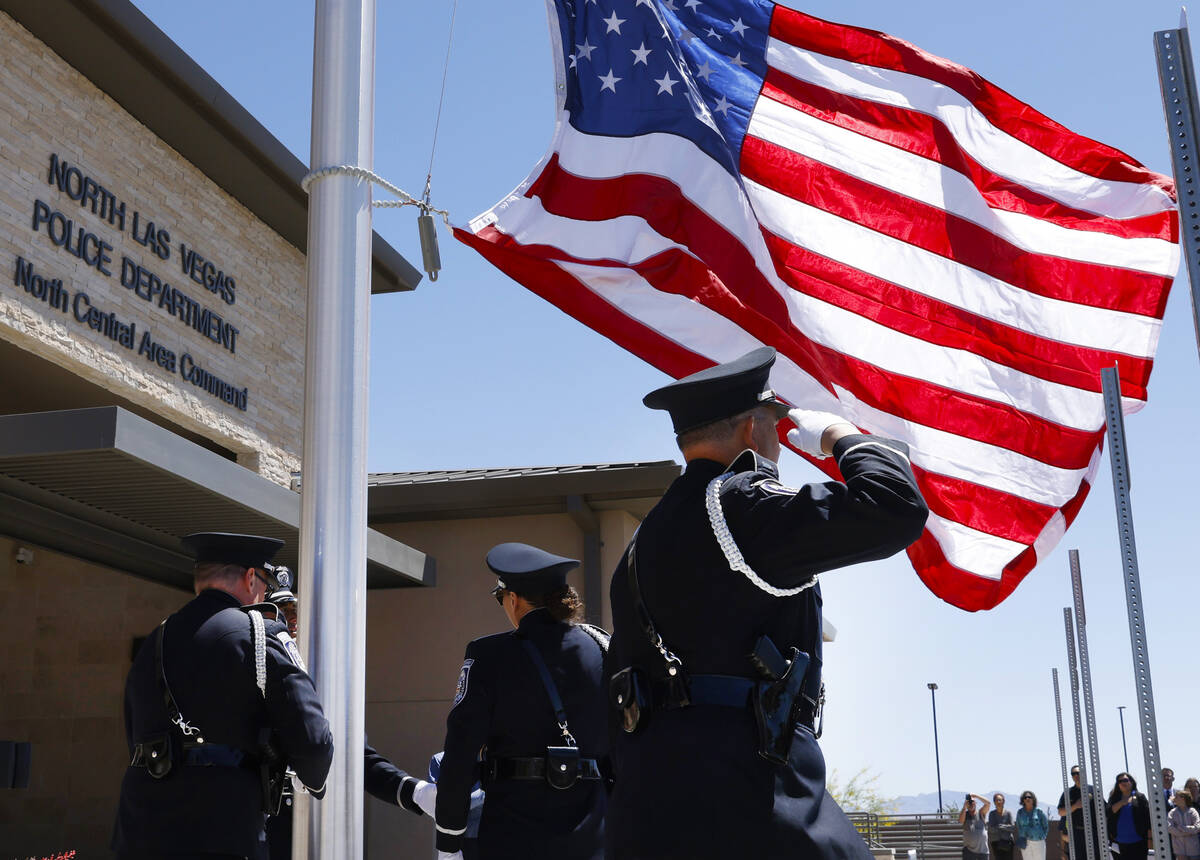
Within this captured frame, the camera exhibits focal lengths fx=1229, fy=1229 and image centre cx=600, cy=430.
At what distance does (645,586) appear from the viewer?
9.54 feet

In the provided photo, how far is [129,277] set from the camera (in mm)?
10070

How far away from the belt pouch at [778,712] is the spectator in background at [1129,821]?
549 inches

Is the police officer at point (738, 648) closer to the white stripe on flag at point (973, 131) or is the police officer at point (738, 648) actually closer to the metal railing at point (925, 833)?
the white stripe on flag at point (973, 131)

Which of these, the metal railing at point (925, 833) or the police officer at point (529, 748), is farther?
the metal railing at point (925, 833)

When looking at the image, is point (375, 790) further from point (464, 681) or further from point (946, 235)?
point (946, 235)

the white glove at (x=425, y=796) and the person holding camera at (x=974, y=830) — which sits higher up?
the white glove at (x=425, y=796)

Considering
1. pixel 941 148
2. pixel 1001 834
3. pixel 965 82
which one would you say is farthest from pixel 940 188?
pixel 1001 834

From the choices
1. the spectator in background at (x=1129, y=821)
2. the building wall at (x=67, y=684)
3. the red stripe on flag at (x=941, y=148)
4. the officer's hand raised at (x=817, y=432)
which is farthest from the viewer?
the spectator in background at (x=1129, y=821)

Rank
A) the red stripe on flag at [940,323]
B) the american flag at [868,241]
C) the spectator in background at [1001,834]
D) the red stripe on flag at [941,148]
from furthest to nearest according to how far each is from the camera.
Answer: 1. the spectator in background at [1001,834]
2. the red stripe on flag at [941,148]
3. the red stripe on flag at [940,323]
4. the american flag at [868,241]

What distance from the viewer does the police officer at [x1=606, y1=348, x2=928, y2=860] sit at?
264cm

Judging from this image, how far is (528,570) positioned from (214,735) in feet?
4.38

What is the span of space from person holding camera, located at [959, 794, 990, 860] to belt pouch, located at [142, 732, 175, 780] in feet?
55.6

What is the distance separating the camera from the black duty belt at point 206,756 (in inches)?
163

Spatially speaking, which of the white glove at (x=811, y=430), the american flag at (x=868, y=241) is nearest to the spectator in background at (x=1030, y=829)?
the american flag at (x=868, y=241)
